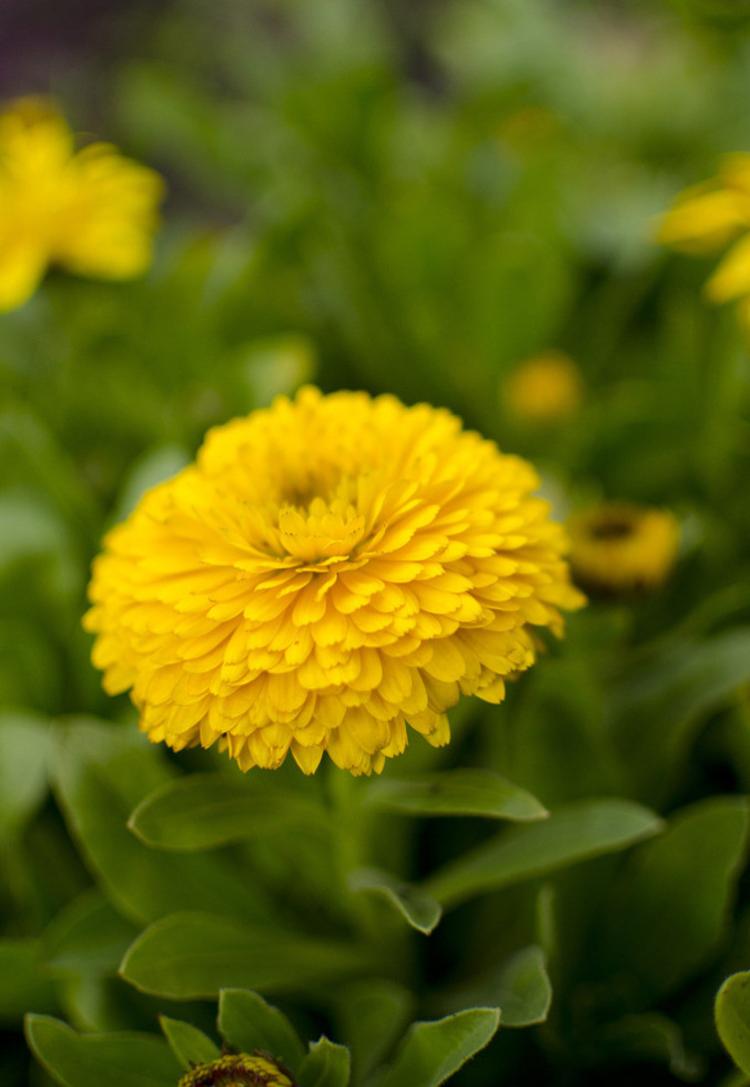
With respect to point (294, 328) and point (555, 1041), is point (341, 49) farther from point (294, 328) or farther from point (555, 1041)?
point (555, 1041)

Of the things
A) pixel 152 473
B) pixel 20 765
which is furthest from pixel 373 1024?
pixel 152 473

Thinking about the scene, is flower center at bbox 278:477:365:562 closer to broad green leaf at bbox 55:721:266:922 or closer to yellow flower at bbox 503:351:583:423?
broad green leaf at bbox 55:721:266:922

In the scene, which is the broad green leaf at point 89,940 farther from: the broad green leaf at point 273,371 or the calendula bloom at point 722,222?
the calendula bloom at point 722,222

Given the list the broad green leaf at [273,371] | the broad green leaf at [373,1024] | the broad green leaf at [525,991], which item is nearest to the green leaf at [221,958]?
the broad green leaf at [373,1024]

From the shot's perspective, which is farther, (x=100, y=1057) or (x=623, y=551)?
(x=623, y=551)

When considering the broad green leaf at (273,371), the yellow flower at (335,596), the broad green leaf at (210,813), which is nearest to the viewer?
the yellow flower at (335,596)

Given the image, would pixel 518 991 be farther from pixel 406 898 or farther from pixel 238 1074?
pixel 238 1074
